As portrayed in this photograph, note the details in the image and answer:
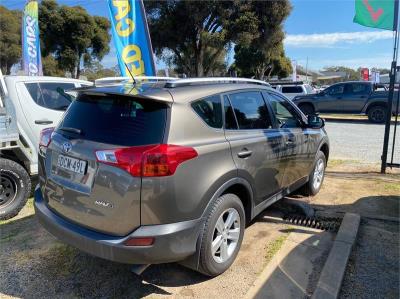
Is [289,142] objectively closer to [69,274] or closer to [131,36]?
[69,274]

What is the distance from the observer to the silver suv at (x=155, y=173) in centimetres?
262

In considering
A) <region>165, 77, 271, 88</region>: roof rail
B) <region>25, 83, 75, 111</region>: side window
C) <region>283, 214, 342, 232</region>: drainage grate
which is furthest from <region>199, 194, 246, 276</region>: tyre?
<region>25, 83, 75, 111</region>: side window

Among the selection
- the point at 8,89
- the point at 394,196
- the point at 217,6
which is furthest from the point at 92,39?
the point at 394,196

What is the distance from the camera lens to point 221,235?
3.19 m

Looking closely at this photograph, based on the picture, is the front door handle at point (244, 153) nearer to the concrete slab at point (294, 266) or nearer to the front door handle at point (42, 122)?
the concrete slab at point (294, 266)

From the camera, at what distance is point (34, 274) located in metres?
3.38

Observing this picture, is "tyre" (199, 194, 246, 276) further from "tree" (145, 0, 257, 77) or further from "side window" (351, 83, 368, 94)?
"tree" (145, 0, 257, 77)

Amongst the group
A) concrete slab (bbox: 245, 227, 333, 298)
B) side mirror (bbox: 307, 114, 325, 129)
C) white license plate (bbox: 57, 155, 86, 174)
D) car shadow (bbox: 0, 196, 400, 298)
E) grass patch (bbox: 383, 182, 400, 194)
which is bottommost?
car shadow (bbox: 0, 196, 400, 298)

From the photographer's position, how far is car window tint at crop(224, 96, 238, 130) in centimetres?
333

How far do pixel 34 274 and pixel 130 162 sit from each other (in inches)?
67.5

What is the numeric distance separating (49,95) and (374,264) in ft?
17.2

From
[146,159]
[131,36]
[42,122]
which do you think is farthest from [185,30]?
[146,159]

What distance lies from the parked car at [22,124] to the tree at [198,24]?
17.9 m

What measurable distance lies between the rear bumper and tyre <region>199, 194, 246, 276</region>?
0.14 m
